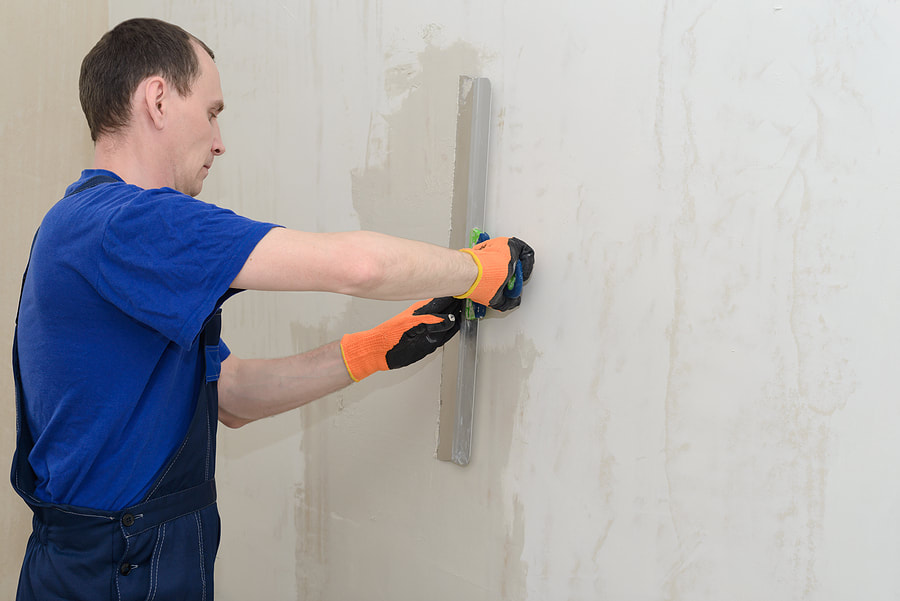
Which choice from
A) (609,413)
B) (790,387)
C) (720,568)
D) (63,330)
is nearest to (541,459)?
(609,413)

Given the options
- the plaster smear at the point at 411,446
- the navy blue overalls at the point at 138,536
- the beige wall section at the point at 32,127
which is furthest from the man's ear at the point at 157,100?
the beige wall section at the point at 32,127

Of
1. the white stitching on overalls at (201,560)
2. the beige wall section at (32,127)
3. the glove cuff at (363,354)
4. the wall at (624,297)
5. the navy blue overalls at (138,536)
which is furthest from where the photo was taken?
the beige wall section at (32,127)

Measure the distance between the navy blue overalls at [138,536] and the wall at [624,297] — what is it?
0.45 metres

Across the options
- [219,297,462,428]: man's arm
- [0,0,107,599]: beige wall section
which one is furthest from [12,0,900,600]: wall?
[0,0,107,599]: beige wall section

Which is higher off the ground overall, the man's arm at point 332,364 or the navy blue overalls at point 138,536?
the man's arm at point 332,364

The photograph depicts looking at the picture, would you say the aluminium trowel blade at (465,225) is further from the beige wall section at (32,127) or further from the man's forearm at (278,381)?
the beige wall section at (32,127)

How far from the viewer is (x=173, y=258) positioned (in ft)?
3.52

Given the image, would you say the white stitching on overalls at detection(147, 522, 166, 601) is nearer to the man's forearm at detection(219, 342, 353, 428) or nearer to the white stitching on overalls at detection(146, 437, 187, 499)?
the white stitching on overalls at detection(146, 437, 187, 499)

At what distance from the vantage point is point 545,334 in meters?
1.39

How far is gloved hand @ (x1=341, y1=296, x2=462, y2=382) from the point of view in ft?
4.62

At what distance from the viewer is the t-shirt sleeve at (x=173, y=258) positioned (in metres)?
1.07

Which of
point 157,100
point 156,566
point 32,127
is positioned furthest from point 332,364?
point 32,127

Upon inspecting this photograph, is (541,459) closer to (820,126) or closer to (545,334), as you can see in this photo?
(545,334)

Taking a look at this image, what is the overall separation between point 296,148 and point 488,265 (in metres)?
0.77
